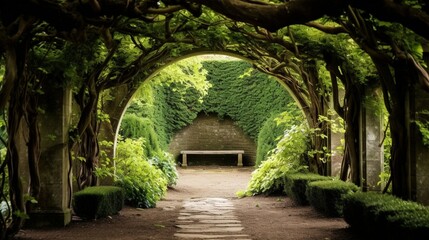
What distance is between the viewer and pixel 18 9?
159 inches

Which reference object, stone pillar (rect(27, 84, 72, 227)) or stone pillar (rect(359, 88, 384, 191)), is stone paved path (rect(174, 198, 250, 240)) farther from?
stone pillar (rect(359, 88, 384, 191))

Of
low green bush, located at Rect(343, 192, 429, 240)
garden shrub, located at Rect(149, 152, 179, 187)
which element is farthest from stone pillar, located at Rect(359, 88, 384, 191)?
garden shrub, located at Rect(149, 152, 179, 187)

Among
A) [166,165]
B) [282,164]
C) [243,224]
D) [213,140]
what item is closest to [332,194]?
[243,224]

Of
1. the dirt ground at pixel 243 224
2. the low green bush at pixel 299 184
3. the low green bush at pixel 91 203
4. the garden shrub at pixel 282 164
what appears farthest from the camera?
the garden shrub at pixel 282 164

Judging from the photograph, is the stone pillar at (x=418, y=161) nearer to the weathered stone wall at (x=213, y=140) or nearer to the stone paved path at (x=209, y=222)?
the stone paved path at (x=209, y=222)

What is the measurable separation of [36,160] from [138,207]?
3.53m

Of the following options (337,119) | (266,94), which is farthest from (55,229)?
(266,94)

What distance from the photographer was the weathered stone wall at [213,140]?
2059 cm

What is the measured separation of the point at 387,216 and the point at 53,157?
14.7ft

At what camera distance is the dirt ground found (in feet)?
21.7

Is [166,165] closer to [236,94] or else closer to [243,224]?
[243,224]

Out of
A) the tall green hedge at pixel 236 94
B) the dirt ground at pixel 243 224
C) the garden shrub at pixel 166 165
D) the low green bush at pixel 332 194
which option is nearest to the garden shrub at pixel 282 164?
the dirt ground at pixel 243 224

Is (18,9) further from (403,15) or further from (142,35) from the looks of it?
(142,35)

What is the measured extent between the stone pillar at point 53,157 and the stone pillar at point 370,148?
424cm
